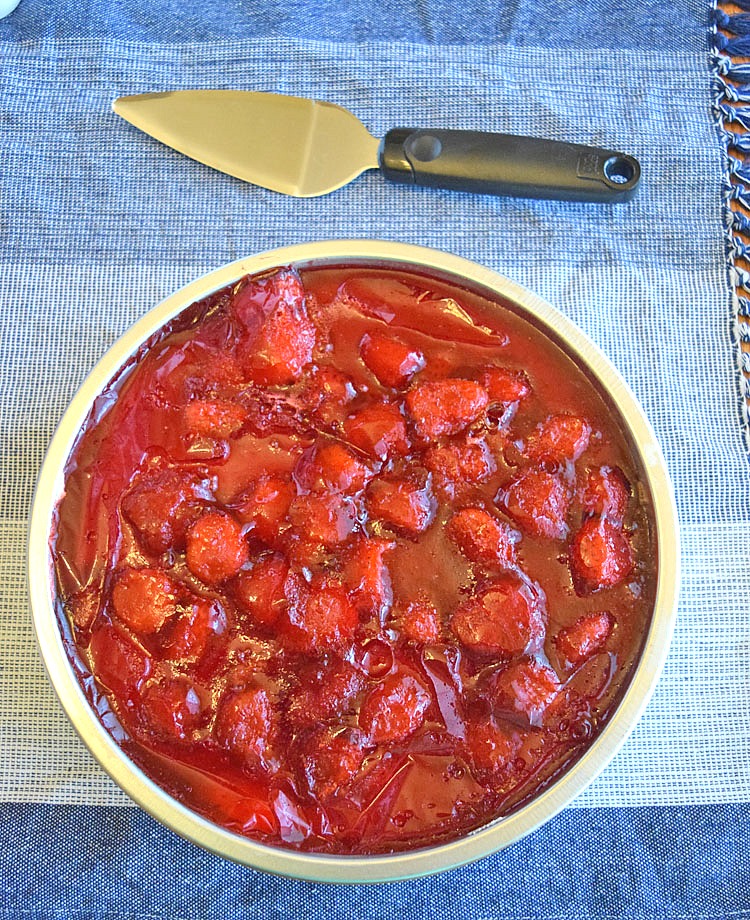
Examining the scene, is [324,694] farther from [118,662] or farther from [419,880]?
[419,880]

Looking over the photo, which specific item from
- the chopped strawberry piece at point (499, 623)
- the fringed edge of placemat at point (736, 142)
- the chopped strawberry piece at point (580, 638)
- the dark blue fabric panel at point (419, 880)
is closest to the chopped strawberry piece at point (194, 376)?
the chopped strawberry piece at point (499, 623)

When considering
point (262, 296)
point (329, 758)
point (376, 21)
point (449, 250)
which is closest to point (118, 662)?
point (329, 758)

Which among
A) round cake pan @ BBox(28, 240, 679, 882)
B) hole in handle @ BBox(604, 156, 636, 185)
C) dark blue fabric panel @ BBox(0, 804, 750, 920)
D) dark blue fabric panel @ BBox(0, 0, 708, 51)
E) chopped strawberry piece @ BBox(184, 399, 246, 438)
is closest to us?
round cake pan @ BBox(28, 240, 679, 882)

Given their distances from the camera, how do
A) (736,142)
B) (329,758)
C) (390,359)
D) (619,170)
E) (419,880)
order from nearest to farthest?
(329,758) < (390,359) < (419,880) < (619,170) < (736,142)

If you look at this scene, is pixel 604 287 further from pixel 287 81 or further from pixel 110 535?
pixel 110 535

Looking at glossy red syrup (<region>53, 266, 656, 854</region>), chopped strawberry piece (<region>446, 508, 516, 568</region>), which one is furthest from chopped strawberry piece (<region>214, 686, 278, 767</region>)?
chopped strawberry piece (<region>446, 508, 516, 568</region>)

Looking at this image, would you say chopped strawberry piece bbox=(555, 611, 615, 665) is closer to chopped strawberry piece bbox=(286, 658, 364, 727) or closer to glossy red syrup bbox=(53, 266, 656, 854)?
glossy red syrup bbox=(53, 266, 656, 854)

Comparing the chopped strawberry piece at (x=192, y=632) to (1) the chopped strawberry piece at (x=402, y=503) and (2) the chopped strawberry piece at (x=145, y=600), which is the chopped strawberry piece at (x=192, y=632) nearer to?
(2) the chopped strawberry piece at (x=145, y=600)

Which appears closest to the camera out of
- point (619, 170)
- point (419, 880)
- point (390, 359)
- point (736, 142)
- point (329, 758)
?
point (329, 758)
